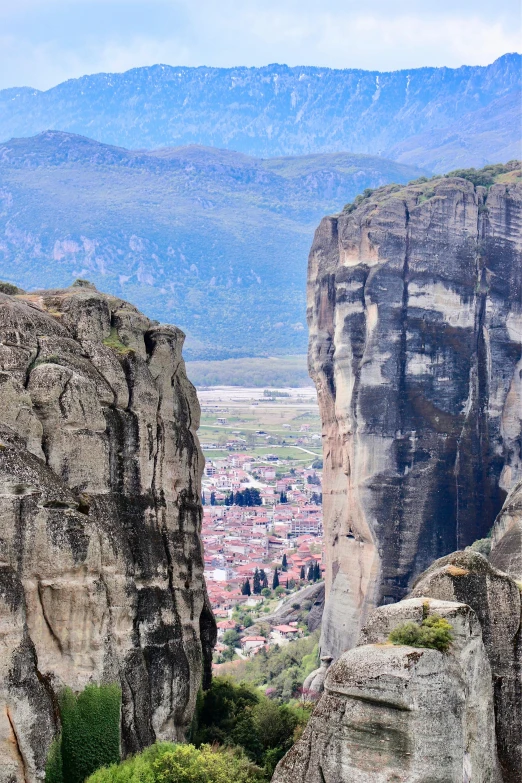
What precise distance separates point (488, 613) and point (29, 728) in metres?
10.7

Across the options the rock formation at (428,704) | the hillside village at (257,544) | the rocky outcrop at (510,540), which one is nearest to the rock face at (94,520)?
the rock formation at (428,704)

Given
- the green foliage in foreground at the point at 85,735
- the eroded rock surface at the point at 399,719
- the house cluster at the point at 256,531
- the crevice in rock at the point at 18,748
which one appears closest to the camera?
the eroded rock surface at the point at 399,719

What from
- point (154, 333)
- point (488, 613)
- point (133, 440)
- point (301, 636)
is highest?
point (154, 333)

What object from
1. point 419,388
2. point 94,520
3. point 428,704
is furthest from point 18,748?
point 419,388

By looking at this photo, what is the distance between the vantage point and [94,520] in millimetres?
38312

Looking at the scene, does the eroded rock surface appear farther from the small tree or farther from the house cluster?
the house cluster

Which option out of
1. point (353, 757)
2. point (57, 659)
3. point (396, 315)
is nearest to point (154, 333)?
point (57, 659)

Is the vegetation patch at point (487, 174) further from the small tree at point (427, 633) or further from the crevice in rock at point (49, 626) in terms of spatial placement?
the small tree at point (427, 633)

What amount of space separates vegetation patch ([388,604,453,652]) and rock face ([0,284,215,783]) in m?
8.80

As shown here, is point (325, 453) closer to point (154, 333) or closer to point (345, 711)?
point (154, 333)

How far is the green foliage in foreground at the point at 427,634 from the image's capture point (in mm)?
31438

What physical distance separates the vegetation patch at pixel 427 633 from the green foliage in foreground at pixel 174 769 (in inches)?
278

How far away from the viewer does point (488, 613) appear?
3459 centimetres

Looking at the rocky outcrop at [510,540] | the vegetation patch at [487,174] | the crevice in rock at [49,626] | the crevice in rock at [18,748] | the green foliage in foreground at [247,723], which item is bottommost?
the green foliage in foreground at [247,723]
